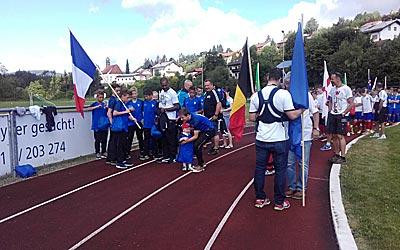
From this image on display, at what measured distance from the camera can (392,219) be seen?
5.45 meters

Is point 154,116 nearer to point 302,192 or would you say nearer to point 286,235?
point 302,192

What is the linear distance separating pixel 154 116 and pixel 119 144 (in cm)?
126

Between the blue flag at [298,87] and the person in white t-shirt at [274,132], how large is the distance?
243 millimetres

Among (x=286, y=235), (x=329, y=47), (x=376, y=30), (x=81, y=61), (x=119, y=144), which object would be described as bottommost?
(x=286, y=235)

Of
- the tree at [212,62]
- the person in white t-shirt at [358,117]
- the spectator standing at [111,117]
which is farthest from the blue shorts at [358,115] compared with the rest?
the tree at [212,62]

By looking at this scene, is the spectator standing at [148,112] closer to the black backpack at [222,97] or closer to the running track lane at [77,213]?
the black backpack at [222,97]

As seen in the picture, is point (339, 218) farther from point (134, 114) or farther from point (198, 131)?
point (134, 114)

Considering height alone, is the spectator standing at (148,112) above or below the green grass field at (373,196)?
above

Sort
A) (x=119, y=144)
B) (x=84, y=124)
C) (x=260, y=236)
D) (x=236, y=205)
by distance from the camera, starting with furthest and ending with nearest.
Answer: (x=84, y=124), (x=119, y=144), (x=236, y=205), (x=260, y=236)

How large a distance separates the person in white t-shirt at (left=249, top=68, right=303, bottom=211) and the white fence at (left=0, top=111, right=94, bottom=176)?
17.8 ft

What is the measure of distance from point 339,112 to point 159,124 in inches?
169

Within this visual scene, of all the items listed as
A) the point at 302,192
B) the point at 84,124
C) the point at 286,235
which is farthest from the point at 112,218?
the point at 84,124

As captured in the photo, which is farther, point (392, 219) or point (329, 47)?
point (329, 47)

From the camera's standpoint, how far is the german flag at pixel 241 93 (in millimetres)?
7609
